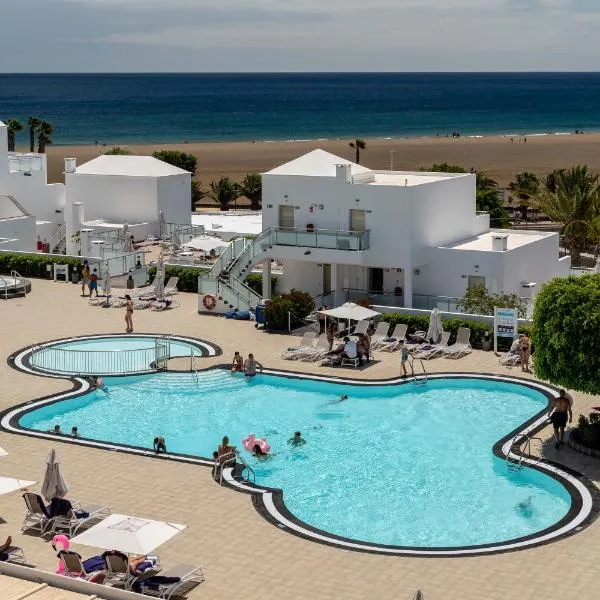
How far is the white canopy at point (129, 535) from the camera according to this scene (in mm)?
18062

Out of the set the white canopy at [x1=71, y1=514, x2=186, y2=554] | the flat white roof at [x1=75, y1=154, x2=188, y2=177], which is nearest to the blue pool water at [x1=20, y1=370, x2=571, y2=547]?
the white canopy at [x1=71, y1=514, x2=186, y2=554]

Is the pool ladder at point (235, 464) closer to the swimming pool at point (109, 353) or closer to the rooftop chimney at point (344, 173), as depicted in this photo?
the swimming pool at point (109, 353)

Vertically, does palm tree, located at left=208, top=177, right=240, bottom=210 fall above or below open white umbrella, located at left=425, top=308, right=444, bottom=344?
above

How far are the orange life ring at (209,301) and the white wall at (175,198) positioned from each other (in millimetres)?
13735

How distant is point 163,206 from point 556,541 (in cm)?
3512

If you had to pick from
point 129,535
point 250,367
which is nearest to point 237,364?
point 250,367

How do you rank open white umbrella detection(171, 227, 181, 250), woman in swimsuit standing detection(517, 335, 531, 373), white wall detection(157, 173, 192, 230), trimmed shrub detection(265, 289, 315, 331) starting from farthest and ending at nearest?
white wall detection(157, 173, 192, 230) → open white umbrella detection(171, 227, 181, 250) → trimmed shrub detection(265, 289, 315, 331) → woman in swimsuit standing detection(517, 335, 531, 373)

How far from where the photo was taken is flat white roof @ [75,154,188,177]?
173 feet

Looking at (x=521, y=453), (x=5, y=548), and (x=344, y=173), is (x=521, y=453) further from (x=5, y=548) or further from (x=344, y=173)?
(x=344, y=173)

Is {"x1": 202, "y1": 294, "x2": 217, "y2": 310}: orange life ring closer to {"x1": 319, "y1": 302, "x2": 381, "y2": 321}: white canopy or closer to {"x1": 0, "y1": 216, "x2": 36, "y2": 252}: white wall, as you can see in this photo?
{"x1": 319, "y1": 302, "x2": 381, "y2": 321}: white canopy

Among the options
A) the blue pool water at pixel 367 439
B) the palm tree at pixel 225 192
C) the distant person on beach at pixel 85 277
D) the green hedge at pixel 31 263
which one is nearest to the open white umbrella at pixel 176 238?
the green hedge at pixel 31 263

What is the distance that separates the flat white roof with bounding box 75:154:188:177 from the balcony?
15.1 meters

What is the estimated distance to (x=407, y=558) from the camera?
19422 millimetres

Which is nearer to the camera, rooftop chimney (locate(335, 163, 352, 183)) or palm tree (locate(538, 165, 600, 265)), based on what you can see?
rooftop chimney (locate(335, 163, 352, 183))
